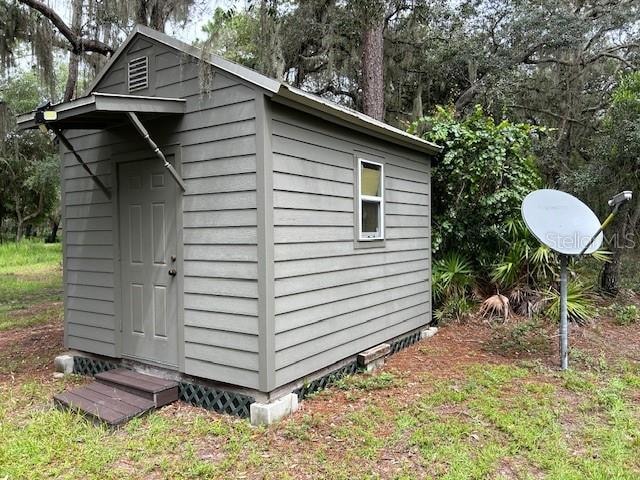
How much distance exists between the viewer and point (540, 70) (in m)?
11.4

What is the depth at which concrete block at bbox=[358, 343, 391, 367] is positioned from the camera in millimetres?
4734

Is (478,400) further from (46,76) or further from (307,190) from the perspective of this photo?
(46,76)

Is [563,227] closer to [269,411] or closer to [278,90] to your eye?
[278,90]

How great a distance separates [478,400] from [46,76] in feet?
25.6

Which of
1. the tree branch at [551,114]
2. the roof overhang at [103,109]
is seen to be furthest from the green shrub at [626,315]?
the roof overhang at [103,109]

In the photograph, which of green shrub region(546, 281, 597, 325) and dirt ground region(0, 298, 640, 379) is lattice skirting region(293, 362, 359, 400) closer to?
dirt ground region(0, 298, 640, 379)

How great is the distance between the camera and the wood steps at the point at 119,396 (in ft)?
11.9

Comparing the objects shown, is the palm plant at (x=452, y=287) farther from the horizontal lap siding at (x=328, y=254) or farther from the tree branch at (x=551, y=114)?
the tree branch at (x=551, y=114)

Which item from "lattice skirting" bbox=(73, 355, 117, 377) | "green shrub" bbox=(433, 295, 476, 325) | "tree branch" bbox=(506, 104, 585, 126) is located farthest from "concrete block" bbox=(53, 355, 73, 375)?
"tree branch" bbox=(506, 104, 585, 126)

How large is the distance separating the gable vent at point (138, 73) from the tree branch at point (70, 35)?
4.05 m

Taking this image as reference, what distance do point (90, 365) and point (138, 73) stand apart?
2.95 metres

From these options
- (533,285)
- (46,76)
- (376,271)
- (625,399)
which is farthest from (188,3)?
(625,399)

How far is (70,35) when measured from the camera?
754 centimetres

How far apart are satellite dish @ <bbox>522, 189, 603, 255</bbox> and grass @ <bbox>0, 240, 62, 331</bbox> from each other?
744 cm
